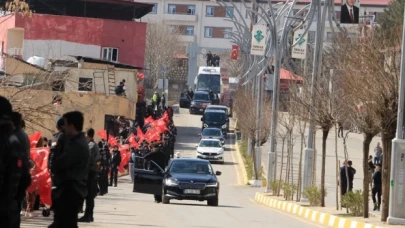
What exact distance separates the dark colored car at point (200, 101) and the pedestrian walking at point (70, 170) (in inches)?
3321

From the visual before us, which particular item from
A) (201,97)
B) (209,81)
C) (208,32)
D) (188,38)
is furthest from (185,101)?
(208,32)

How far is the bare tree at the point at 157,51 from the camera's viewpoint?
121 meters

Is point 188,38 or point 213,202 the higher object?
point 188,38

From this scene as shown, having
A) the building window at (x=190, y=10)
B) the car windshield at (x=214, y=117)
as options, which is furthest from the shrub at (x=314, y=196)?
the building window at (x=190, y=10)

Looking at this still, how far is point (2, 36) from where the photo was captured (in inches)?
3034

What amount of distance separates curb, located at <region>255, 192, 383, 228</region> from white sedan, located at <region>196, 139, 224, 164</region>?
82.8 ft

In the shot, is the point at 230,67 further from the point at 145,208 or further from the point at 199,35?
the point at 145,208

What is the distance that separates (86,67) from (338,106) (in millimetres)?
36428

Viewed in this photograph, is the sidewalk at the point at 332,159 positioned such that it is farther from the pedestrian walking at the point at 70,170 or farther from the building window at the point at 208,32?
the building window at the point at 208,32

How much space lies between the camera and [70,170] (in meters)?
13.8

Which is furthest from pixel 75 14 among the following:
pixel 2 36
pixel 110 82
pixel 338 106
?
pixel 338 106

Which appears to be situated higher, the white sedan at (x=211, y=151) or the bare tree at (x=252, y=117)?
the bare tree at (x=252, y=117)

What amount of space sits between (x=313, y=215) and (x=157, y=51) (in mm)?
94184

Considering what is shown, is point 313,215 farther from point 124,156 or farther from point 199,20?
point 199,20
